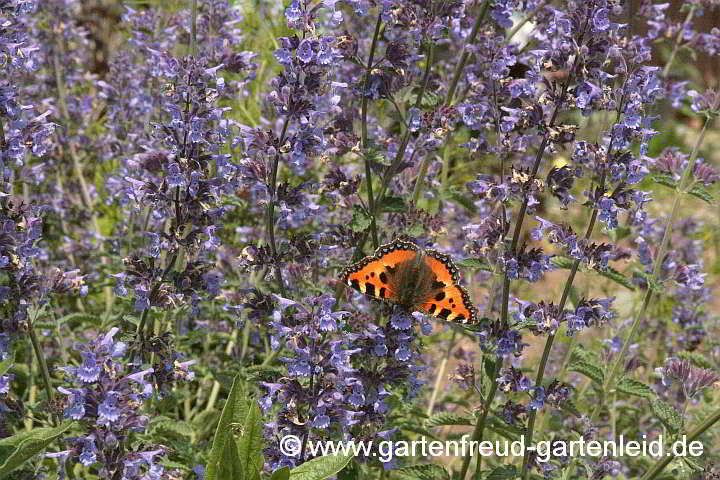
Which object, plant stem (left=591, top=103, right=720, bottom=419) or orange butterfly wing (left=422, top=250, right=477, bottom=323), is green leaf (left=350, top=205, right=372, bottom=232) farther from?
plant stem (left=591, top=103, right=720, bottom=419)

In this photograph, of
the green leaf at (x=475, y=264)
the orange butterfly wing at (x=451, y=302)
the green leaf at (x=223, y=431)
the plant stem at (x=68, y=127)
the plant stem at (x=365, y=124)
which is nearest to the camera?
the green leaf at (x=223, y=431)

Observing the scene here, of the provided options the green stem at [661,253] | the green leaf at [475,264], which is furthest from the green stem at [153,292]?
the green stem at [661,253]

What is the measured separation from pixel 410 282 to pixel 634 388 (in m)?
1.15

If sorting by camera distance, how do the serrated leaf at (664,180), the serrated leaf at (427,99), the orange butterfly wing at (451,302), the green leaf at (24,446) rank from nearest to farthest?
the green leaf at (24,446), the orange butterfly wing at (451,302), the serrated leaf at (664,180), the serrated leaf at (427,99)

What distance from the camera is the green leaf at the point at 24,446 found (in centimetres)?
256

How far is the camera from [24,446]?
2.60 metres

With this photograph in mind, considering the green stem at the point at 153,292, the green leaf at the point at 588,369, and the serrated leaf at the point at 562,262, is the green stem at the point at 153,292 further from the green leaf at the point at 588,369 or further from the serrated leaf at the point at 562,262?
the green leaf at the point at 588,369

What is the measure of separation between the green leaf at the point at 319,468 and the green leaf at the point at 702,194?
76.4 inches

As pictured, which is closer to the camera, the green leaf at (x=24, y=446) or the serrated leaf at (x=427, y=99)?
the green leaf at (x=24, y=446)

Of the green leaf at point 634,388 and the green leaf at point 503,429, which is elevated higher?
the green leaf at point 634,388

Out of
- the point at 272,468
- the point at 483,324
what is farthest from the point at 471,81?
the point at 272,468

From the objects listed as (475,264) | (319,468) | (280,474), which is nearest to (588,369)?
(475,264)

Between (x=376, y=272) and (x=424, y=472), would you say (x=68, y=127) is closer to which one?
(x=376, y=272)

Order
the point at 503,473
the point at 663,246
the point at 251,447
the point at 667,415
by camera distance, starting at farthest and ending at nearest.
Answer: the point at 663,246
the point at 667,415
the point at 503,473
the point at 251,447
